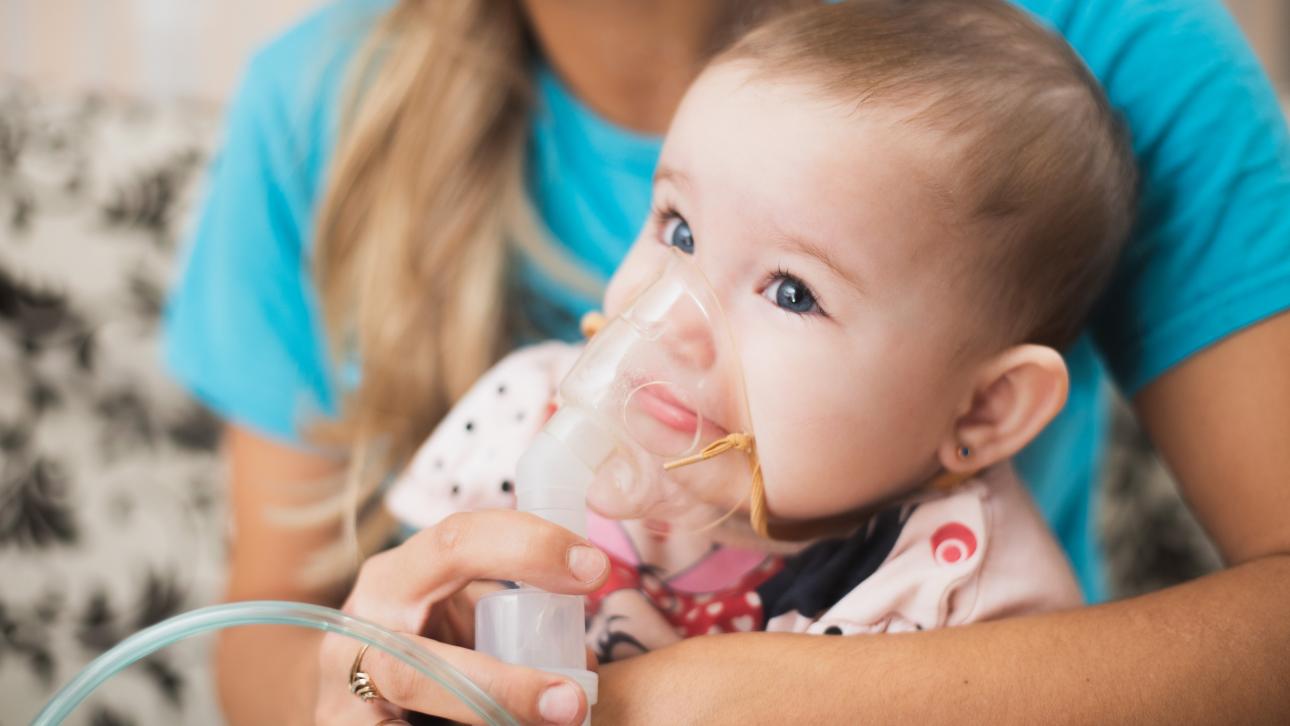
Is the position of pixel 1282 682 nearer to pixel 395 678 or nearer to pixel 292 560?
pixel 395 678

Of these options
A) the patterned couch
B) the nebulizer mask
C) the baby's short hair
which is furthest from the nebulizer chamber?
the patterned couch

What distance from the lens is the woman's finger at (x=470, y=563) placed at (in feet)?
2.41

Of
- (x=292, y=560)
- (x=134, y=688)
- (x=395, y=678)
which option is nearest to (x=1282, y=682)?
(x=395, y=678)

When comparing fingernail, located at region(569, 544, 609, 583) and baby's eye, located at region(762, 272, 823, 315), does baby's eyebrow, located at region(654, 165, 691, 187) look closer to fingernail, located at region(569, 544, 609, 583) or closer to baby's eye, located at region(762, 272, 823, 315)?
baby's eye, located at region(762, 272, 823, 315)

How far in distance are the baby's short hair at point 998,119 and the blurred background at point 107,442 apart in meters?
1.13

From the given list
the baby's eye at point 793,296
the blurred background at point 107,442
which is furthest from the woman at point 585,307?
the blurred background at point 107,442

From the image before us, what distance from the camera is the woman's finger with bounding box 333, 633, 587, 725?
28.5 inches

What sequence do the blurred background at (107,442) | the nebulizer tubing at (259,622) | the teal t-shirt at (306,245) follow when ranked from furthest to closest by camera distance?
the blurred background at (107,442) < the teal t-shirt at (306,245) < the nebulizer tubing at (259,622)

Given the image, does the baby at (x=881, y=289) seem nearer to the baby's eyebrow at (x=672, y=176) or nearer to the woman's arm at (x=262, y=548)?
the baby's eyebrow at (x=672, y=176)

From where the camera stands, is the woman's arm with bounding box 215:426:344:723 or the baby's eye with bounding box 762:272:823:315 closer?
the baby's eye with bounding box 762:272:823:315

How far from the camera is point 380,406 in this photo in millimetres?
1323

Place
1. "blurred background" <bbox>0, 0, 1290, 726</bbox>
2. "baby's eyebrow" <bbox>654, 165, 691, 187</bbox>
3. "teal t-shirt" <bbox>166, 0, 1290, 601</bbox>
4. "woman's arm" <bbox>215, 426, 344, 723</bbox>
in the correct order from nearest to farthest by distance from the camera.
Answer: "baby's eyebrow" <bbox>654, 165, 691, 187</bbox>
"woman's arm" <bbox>215, 426, 344, 723</bbox>
"teal t-shirt" <bbox>166, 0, 1290, 601</bbox>
"blurred background" <bbox>0, 0, 1290, 726</bbox>

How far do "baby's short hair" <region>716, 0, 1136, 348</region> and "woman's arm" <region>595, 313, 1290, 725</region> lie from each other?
248 millimetres

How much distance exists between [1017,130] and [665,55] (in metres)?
0.62
